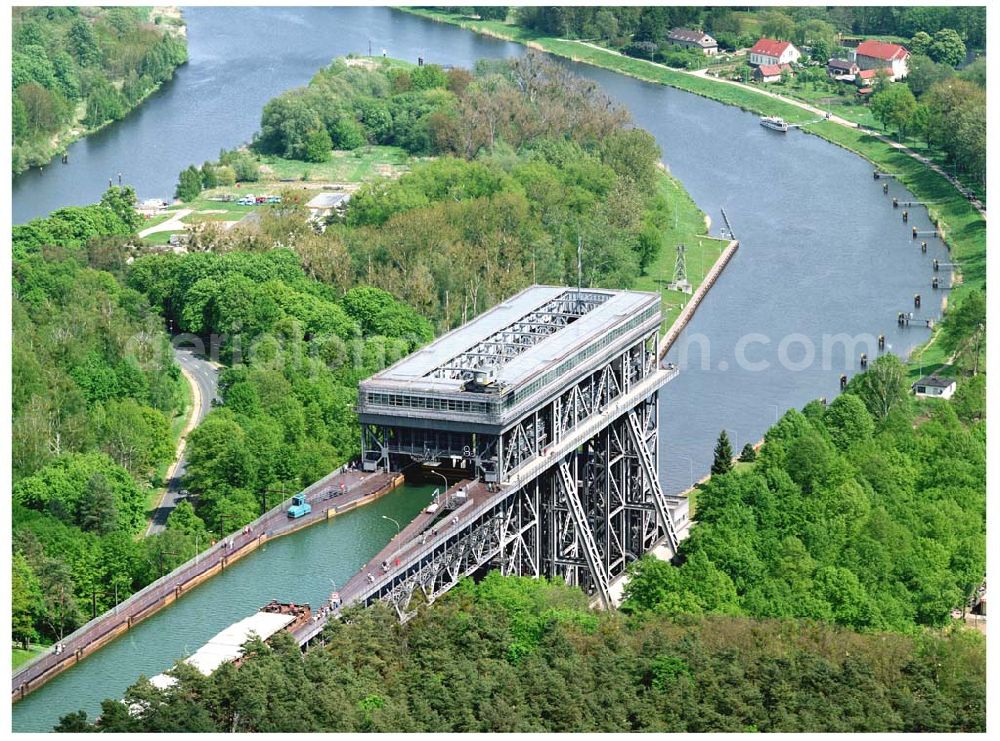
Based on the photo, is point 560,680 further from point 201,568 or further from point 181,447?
point 181,447

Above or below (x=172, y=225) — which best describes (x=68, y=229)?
above

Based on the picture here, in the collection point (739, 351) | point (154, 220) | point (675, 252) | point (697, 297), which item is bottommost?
point (154, 220)

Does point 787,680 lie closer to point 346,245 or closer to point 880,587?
point 880,587

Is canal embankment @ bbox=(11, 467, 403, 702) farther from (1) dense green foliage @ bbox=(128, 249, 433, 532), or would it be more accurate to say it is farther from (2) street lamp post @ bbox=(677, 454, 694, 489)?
(2) street lamp post @ bbox=(677, 454, 694, 489)

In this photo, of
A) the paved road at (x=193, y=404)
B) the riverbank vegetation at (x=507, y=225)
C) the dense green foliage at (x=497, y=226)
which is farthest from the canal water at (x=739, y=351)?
the paved road at (x=193, y=404)

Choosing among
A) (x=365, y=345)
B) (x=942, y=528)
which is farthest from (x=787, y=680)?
(x=365, y=345)

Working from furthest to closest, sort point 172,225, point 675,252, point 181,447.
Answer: point 172,225, point 675,252, point 181,447

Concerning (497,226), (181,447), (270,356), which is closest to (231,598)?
(181,447)
